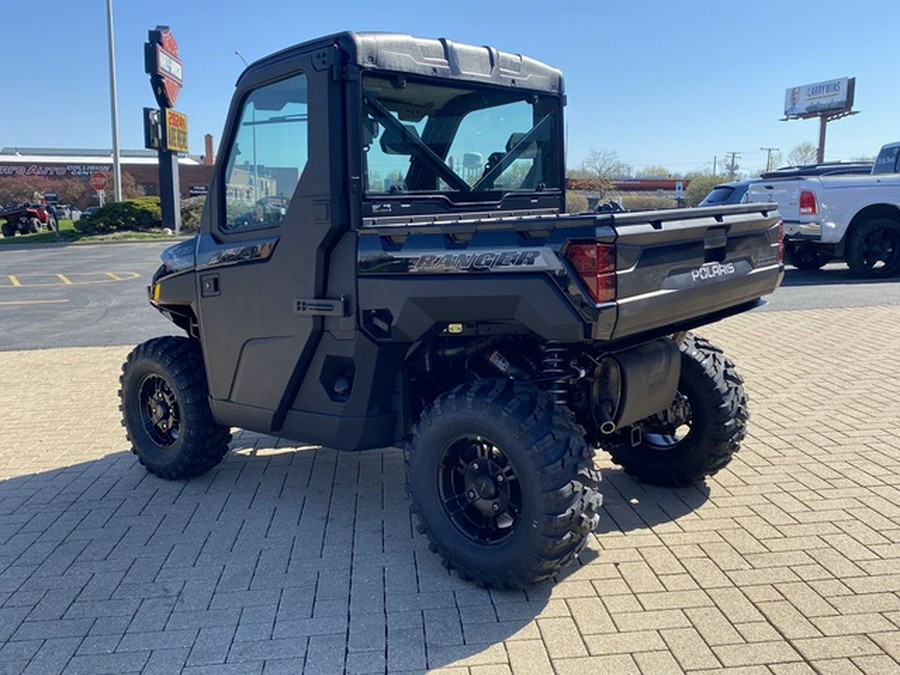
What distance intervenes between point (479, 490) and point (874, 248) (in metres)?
12.3

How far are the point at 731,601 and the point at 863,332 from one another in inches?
270

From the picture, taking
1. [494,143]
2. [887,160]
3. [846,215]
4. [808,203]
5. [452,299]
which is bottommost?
[452,299]

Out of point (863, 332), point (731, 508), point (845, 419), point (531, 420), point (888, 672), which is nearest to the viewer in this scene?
point (888, 672)

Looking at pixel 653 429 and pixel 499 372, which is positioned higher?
pixel 499 372


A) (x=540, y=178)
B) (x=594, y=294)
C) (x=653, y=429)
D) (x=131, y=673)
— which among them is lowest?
(x=131, y=673)

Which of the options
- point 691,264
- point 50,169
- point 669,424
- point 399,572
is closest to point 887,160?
point 669,424

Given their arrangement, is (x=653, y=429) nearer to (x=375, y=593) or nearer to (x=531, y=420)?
(x=531, y=420)

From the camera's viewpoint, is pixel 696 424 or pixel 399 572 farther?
pixel 696 424

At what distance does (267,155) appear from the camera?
4.07 metres

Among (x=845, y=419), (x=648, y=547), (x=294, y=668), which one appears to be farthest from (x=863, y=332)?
(x=294, y=668)

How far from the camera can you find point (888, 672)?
277cm

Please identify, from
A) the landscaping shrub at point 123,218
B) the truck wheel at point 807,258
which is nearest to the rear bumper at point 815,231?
the truck wheel at point 807,258

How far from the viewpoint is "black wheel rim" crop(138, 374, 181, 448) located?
4.98 metres

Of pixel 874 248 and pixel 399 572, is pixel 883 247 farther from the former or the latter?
pixel 399 572
